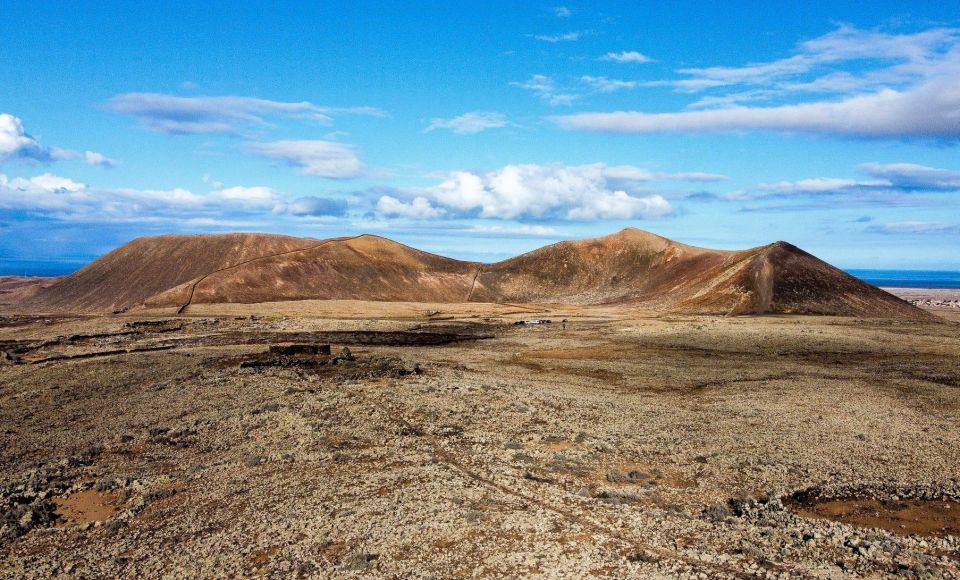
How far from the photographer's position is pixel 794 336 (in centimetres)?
3691

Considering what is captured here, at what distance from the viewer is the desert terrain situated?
9297 mm

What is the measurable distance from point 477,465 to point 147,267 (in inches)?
2877

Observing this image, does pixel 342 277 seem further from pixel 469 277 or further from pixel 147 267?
pixel 147 267

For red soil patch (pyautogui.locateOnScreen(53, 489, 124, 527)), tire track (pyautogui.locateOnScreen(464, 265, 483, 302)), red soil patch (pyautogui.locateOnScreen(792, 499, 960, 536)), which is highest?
tire track (pyautogui.locateOnScreen(464, 265, 483, 302))

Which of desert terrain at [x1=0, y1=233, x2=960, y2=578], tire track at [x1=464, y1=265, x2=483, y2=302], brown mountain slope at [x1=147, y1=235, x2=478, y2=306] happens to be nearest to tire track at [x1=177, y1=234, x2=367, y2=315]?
brown mountain slope at [x1=147, y1=235, x2=478, y2=306]

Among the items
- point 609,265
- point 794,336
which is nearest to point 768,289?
point 794,336

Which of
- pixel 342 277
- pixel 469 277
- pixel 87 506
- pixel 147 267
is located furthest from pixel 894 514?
pixel 147 267

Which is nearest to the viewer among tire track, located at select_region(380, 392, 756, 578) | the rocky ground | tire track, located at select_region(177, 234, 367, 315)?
tire track, located at select_region(380, 392, 756, 578)

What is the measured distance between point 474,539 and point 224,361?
20.1m

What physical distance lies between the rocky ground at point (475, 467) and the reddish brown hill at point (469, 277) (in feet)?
94.6

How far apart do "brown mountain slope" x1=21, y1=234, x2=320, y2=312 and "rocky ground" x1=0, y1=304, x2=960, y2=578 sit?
46073 mm

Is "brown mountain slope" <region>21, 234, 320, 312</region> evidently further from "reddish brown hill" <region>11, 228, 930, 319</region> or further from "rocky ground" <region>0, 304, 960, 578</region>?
"rocky ground" <region>0, 304, 960, 578</region>

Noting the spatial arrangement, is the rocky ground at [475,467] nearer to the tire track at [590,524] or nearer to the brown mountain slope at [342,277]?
the tire track at [590,524]

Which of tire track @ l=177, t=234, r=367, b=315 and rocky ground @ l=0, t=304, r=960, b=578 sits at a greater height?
tire track @ l=177, t=234, r=367, b=315
